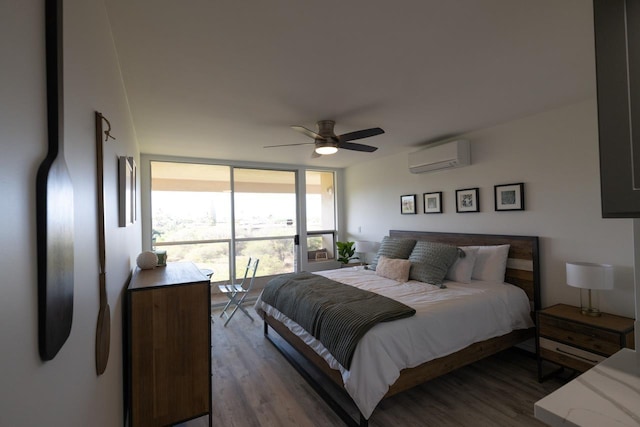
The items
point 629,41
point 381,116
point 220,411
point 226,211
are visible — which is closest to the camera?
point 629,41

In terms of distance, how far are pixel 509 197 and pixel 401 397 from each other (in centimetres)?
239

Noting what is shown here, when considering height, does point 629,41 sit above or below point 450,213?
above

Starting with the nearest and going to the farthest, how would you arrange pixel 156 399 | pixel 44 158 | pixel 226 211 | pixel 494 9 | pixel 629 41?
1. pixel 44 158
2. pixel 629 41
3. pixel 494 9
4. pixel 156 399
5. pixel 226 211

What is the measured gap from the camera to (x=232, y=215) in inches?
207

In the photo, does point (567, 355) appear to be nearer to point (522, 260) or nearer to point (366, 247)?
point (522, 260)

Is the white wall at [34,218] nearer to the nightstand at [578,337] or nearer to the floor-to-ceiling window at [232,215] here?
the nightstand at [578,337]

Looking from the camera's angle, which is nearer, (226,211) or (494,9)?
(494,9)

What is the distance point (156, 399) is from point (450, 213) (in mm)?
3696

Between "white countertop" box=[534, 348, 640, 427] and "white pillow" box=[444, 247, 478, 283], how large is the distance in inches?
92.9

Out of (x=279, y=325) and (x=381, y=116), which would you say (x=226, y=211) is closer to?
(x=279, y=325)

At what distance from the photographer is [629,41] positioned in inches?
36.7

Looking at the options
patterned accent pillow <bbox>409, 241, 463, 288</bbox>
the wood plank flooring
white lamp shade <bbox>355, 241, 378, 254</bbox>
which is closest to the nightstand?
the wood plank flooring

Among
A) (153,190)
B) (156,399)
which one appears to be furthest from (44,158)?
(153,190)

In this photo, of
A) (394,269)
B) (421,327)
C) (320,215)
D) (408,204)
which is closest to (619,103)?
(421,327)
